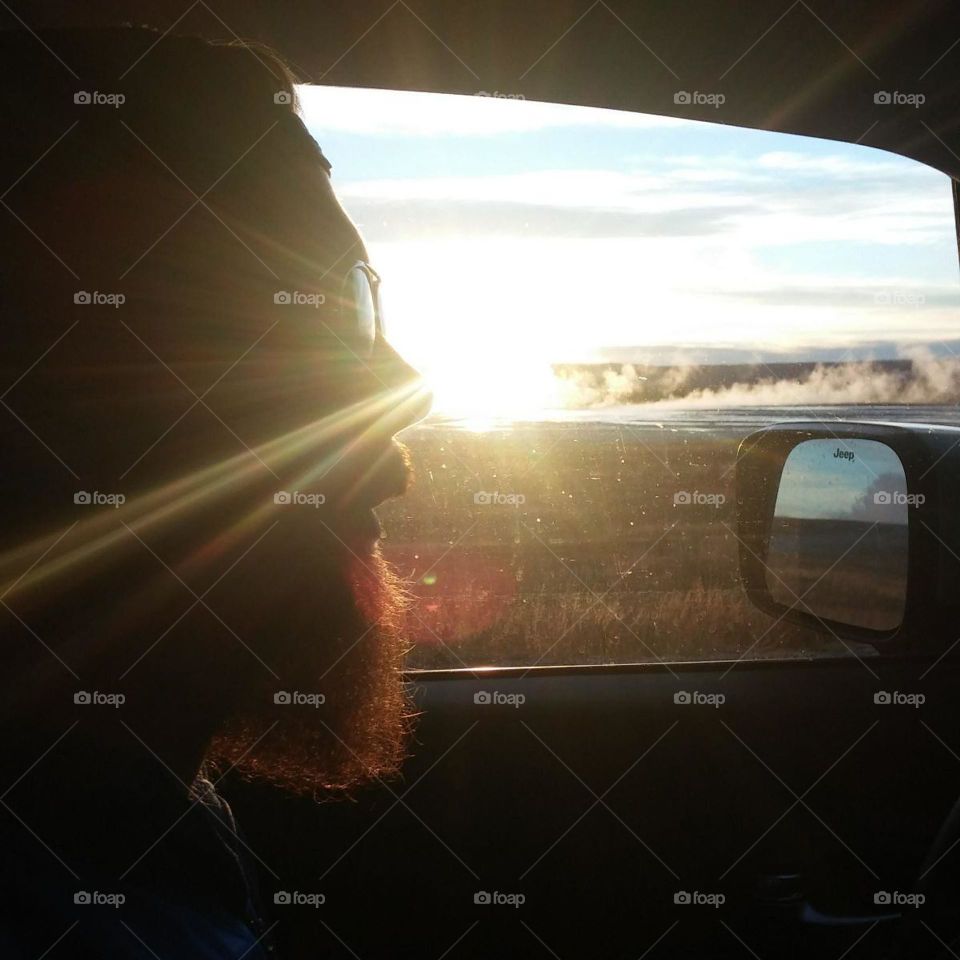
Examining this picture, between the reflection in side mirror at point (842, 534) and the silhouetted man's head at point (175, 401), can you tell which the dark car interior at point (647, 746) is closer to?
the reflection in side mirror at point (842, 534)

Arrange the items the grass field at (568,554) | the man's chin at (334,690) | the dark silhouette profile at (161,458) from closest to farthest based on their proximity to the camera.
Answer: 1. the dark silhouette profile at (161,458)
2. the man's chin at (334,690)
3. the grass field at (568,554)

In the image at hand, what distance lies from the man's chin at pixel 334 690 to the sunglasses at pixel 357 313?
0.26 metres

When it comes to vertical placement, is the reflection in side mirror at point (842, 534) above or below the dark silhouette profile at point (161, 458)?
above

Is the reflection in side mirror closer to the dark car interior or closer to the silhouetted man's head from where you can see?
the dark car interior

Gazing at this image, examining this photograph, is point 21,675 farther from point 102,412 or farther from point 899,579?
point 899,579

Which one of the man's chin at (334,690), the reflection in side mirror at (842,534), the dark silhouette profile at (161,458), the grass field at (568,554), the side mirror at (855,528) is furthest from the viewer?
the grass field at (568,554)

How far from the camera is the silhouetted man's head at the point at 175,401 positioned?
121cm

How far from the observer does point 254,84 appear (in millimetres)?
1378

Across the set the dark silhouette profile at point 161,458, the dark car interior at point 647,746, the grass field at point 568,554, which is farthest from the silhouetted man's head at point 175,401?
the grass field at point 568,554

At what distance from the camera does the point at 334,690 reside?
1.51 metres

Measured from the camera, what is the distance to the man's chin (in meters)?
1.39

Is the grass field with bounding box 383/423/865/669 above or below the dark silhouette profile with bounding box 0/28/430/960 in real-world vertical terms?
above

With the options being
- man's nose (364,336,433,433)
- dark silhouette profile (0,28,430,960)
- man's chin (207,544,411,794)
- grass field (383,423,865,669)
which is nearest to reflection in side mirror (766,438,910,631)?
grass field (383,423,865,669)

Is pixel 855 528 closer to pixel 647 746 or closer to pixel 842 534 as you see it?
pixel 842 534
